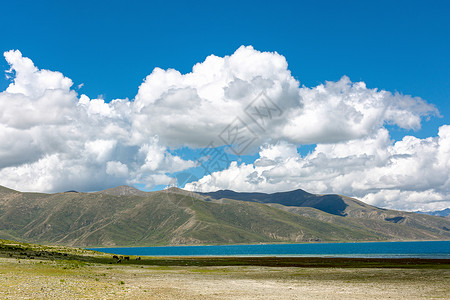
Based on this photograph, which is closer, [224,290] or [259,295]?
[259,295]

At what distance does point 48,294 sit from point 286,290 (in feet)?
92.1

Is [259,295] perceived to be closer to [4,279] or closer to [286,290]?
[286,290]

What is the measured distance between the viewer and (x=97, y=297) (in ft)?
118

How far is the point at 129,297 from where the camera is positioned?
37531 mm

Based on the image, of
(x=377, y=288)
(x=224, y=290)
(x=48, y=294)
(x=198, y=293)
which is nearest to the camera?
(x=48, y=294)

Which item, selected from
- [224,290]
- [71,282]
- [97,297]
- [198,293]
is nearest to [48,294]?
[97,297]

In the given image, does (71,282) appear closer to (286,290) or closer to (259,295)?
(259,295)

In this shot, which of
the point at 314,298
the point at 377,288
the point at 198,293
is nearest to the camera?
the point at 314,298

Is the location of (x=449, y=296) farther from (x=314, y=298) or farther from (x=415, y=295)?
(x=314, y=298)

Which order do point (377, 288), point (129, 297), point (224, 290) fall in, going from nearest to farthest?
1. point (129, 297)
2. point (224, 290)
3. point (377, 288)

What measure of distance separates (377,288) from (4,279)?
45871 mm

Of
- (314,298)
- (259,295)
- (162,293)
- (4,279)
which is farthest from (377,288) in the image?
(4,279)

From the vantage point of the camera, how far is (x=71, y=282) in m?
44.9

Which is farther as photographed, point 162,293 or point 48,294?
point 162,293
